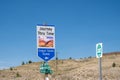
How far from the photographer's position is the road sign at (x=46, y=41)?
12008mm

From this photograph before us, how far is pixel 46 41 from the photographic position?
475 inches

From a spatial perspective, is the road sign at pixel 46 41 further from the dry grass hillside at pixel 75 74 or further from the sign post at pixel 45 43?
the dry grass hillside at pixel 75 74

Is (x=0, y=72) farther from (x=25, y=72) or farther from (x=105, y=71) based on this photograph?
(x=105, y=71)

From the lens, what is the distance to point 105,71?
171ft

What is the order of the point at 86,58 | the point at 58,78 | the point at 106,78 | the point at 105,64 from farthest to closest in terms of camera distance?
the point at 86,58
the point at 105,64
the point at 58,78
the point at 106,78

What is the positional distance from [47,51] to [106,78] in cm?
3679

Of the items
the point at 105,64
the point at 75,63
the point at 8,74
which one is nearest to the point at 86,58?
the point at 75,63

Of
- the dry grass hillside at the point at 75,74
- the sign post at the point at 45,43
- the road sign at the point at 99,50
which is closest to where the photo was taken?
the sign post at the point at 45,43

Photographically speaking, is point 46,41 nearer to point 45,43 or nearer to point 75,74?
point 45,43

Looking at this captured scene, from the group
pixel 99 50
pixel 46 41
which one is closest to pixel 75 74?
pixel 99 50

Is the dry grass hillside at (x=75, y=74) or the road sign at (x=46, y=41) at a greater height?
the road sign at (x=46, y=41)

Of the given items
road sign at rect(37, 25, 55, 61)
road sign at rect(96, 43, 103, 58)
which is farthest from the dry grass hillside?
road sign at rect(37, 25, 55, 61)

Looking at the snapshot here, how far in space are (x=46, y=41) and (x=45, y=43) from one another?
85mm

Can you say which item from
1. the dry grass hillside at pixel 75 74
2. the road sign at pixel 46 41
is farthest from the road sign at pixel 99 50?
the dry grass hillside at pixel 75 74
